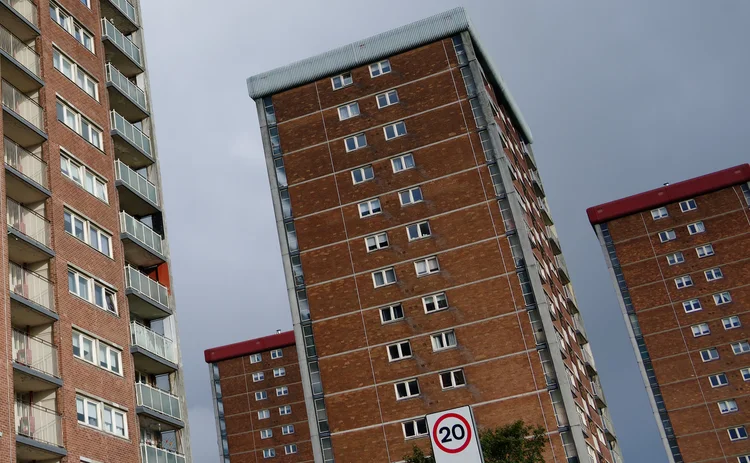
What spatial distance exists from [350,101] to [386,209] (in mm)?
8455

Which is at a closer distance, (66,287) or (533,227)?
(66,287)

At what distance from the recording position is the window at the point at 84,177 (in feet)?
130

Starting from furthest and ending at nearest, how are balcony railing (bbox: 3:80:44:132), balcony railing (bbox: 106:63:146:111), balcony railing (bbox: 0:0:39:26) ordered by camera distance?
balcony railing (bbox: 106:63:146:111), balcony railing (bbox: 0:0:39:26), balcony railing (bbox: 3:80:44:132)

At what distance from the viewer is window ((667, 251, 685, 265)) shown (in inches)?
3501

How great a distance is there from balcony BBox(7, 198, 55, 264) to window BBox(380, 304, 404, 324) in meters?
27.8

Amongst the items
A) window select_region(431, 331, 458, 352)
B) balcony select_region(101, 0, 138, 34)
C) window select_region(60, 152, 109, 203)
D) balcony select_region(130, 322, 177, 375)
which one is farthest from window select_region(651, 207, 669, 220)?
window select_region(60, 152, 109, 203)

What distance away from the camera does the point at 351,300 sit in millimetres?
61875

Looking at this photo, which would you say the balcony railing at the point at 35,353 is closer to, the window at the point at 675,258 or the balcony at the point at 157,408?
the balcony at the point at 157,408

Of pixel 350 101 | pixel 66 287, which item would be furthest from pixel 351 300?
pixel 66 287

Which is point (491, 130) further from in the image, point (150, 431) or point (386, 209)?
point (150, 431)

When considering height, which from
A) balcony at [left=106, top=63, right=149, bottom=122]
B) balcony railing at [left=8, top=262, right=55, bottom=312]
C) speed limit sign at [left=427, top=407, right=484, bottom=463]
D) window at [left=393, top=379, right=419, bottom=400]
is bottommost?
speed limit sign at [left=427, top=407, right=484, bottom=463]

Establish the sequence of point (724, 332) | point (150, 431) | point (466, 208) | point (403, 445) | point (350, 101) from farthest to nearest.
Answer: point (724, 332)
point (350, 101)
point (466, 208)
point (403, 445)
point (150, 431)

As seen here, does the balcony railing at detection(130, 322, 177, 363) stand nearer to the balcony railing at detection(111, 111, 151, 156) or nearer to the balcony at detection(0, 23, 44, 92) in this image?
the balcony railing at detection(111, 111, 151, 156)

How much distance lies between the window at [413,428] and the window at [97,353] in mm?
23245
